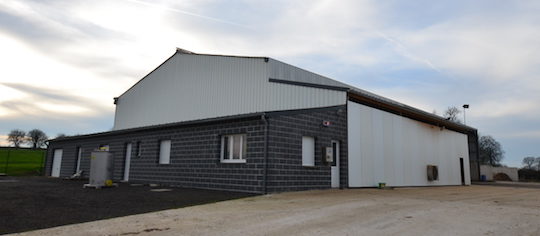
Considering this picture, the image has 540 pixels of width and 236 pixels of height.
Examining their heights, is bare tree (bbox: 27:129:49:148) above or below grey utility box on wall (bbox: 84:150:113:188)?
above

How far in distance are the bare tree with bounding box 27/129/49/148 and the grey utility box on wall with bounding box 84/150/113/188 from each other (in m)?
52.0

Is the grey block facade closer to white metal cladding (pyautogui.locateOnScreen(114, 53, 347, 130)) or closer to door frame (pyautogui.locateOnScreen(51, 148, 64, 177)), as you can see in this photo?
white metal cladding (pyautogui.locateOnScreen(114, 53, 347, 130))

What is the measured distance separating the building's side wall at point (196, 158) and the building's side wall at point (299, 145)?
0.41 m

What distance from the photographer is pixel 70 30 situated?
1134 centimetres

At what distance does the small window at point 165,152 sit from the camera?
49.5ft

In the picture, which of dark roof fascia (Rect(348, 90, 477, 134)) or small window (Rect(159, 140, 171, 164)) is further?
small window (Rect(159, 140, 171, 164))

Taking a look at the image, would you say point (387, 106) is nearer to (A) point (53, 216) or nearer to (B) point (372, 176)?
(B) point (372, 176)

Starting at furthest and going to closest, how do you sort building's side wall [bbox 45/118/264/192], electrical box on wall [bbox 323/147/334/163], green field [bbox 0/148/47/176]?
1. green field [bbox 0/148/47/176]
2. electrical box on wall [bbox 323/147/334/163]
3. building's side wall [bbox 45/118/264/192]

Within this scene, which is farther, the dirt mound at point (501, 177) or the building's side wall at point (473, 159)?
the dirt mound at point (501, 177)

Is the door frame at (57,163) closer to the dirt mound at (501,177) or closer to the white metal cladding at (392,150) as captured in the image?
the white metal cladding at (392,150)

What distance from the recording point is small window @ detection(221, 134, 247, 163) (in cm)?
1191

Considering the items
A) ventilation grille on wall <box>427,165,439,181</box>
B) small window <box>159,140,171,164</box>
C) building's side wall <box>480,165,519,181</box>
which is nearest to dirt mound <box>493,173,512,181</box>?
building's side wall <box>480,165,519,181</box>

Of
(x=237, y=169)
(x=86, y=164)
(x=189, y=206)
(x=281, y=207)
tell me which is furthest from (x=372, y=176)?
(x=86, y=164)

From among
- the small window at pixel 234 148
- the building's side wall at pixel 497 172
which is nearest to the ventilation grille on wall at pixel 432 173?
the small window at pixel 234 148
